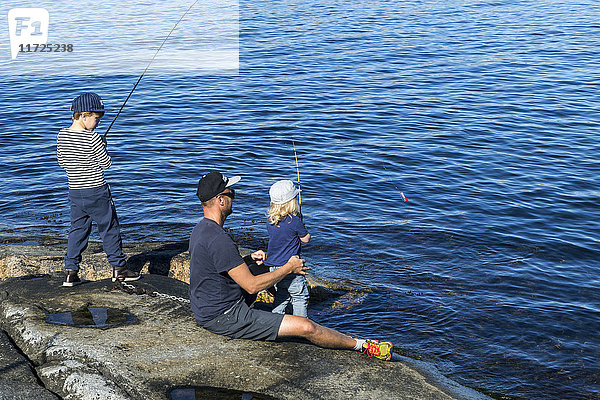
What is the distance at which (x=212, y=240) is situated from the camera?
5258 mm

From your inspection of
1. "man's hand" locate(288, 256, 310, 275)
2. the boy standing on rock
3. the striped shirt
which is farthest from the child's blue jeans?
the striped shirt

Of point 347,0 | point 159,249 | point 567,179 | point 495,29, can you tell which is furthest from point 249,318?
point 347,0

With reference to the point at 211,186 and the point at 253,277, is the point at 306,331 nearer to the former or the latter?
the point at 253,277

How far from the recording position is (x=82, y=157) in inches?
250

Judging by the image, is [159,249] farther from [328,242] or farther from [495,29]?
[495,29]

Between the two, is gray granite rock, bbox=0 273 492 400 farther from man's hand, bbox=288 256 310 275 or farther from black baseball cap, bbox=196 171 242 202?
black baseball cap, bbox=196 171 242 202

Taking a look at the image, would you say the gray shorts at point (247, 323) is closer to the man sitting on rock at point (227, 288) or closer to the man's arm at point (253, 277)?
the man sitting on rock at point (227, 288)

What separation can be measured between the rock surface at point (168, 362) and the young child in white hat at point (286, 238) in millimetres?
643

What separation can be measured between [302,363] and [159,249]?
3.52 meters

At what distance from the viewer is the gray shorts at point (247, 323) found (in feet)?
17.9

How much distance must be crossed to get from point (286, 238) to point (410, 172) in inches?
271

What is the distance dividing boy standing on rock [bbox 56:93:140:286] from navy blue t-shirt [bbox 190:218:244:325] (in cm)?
151

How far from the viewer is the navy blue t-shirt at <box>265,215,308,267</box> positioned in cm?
597

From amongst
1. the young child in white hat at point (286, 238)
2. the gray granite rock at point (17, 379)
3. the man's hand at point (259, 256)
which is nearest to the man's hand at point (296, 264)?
the young child in white hat at point (286, 238)
